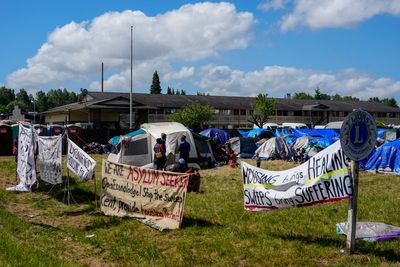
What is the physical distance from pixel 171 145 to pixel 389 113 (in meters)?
72.7

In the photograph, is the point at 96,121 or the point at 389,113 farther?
the point at 389,113

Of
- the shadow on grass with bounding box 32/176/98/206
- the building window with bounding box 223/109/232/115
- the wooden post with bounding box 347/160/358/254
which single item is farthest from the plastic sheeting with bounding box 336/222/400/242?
the building window with bounding box 223/109/232/115

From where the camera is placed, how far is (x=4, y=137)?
3231cm

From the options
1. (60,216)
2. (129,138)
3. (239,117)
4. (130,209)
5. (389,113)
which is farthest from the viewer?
(389,113)

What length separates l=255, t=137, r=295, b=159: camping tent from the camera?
27.4 m

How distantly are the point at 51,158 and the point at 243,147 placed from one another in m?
17.3

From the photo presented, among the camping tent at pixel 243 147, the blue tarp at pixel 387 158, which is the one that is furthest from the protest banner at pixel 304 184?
the camping tent at pixel 243 147

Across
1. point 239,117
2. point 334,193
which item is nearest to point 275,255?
point 334,193

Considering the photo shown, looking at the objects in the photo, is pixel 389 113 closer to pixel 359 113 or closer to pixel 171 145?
pixel 171 145

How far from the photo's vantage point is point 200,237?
855 centimetres

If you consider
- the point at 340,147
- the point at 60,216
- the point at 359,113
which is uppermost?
the point at 359,113

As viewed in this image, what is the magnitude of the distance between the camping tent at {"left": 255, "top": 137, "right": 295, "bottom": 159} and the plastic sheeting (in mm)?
18767

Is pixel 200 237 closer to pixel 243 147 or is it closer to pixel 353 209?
pixel 353 209

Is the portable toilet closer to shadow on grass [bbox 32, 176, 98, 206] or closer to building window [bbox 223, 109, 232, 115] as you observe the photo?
shadow on grass [bbox 32, 176, 98, 206]
